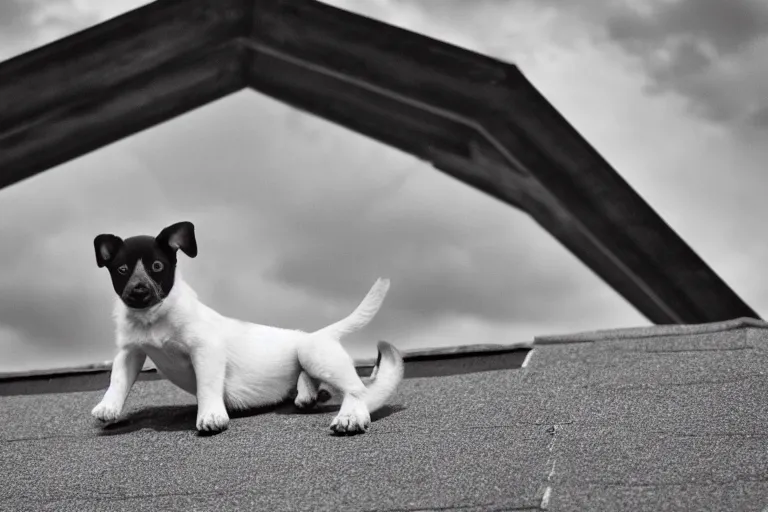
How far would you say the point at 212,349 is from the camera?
2.37m

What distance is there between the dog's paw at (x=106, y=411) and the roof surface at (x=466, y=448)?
0.07 meters

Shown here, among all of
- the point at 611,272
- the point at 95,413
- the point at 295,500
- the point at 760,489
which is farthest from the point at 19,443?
the point at 611,272

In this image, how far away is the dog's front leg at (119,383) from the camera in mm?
2408

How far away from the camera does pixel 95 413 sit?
2398 millimetres

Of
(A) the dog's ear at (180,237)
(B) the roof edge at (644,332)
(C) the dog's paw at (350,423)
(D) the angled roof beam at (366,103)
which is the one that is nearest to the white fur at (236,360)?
(C) the dog's paw at (350,423)

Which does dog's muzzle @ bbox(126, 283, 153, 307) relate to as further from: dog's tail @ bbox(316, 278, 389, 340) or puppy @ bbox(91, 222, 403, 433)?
dog's tail @ bbox(316, 278, 389, 340)

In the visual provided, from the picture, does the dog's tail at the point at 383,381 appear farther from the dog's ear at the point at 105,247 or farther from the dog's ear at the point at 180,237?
the dog's ear at the point at 105,247

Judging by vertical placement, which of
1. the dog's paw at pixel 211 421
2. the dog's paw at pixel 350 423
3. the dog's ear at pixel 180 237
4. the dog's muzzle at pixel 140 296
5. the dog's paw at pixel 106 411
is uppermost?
the dog's ear at pixel 180 237

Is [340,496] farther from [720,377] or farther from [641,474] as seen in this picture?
[720,377]

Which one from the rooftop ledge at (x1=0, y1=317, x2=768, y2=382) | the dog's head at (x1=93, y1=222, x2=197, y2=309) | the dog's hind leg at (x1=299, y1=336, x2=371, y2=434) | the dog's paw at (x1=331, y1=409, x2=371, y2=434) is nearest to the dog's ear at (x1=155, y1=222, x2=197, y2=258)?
the dog's head at (x1=93, y1=222, x2=197, y2=309)

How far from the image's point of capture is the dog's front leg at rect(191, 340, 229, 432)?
2.32 m

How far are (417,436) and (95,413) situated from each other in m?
0.93

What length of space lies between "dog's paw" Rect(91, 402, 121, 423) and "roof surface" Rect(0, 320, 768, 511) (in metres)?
0.07

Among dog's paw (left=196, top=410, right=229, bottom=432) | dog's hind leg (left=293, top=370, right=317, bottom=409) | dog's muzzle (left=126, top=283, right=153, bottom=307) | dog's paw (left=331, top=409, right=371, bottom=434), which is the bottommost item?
dog's paw (left=196, top=410, right=229, bottom=432)
